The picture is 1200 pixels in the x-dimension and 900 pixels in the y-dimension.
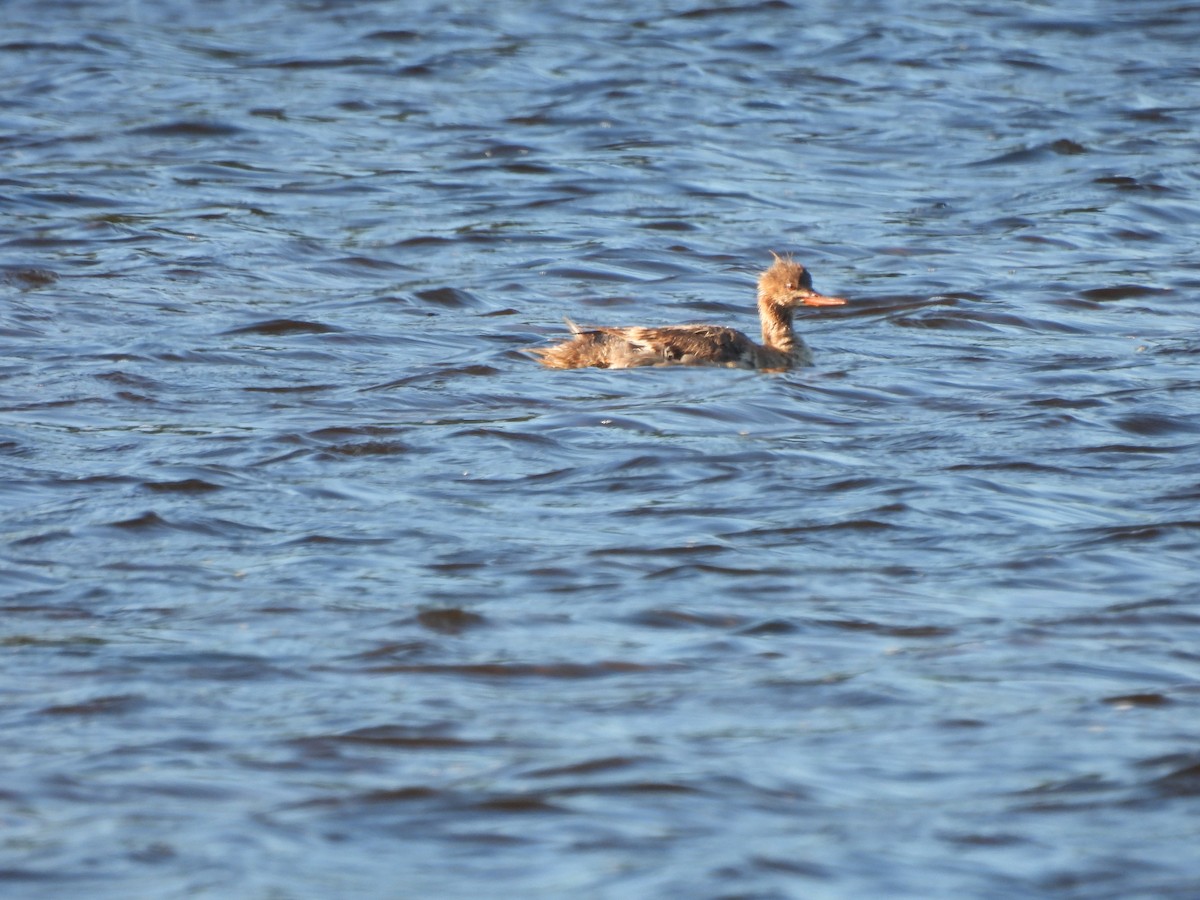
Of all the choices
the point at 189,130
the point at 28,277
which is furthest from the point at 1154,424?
the point at 189,130

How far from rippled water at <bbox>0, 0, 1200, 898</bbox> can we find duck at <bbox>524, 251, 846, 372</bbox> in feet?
0.37

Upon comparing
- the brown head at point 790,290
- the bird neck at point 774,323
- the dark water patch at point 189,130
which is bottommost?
the bird neck at point 774,323

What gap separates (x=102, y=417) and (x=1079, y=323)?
5456 millimetres

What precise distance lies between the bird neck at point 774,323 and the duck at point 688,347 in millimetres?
11

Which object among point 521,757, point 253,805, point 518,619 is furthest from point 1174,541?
point 253,805

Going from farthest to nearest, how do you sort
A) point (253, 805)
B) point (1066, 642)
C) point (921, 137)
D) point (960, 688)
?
point (921, 137) < point (1066, 642) < point (960, 688) < point (253, 805)

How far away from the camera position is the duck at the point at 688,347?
34.3 feet

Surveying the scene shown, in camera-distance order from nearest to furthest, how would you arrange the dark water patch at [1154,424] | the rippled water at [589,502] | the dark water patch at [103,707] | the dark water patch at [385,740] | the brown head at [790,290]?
the rippled water at [589,502]
the dark water patch at [385,740]
the dark water patch at [103,707]
the dark water patch at [1154,424]
the brown head at [790,290]

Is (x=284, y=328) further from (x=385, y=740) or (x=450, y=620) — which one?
(x=385, y=740)

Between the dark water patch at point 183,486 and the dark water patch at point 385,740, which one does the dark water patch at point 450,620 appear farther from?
the dark water patch at point 183,486

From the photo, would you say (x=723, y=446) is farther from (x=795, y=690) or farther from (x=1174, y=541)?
(x=795, y=690)

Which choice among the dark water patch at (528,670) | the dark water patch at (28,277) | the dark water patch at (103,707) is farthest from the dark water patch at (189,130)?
the dark water patch at (103,707)

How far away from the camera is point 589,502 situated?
7.99 m

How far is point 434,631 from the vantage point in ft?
20.7
